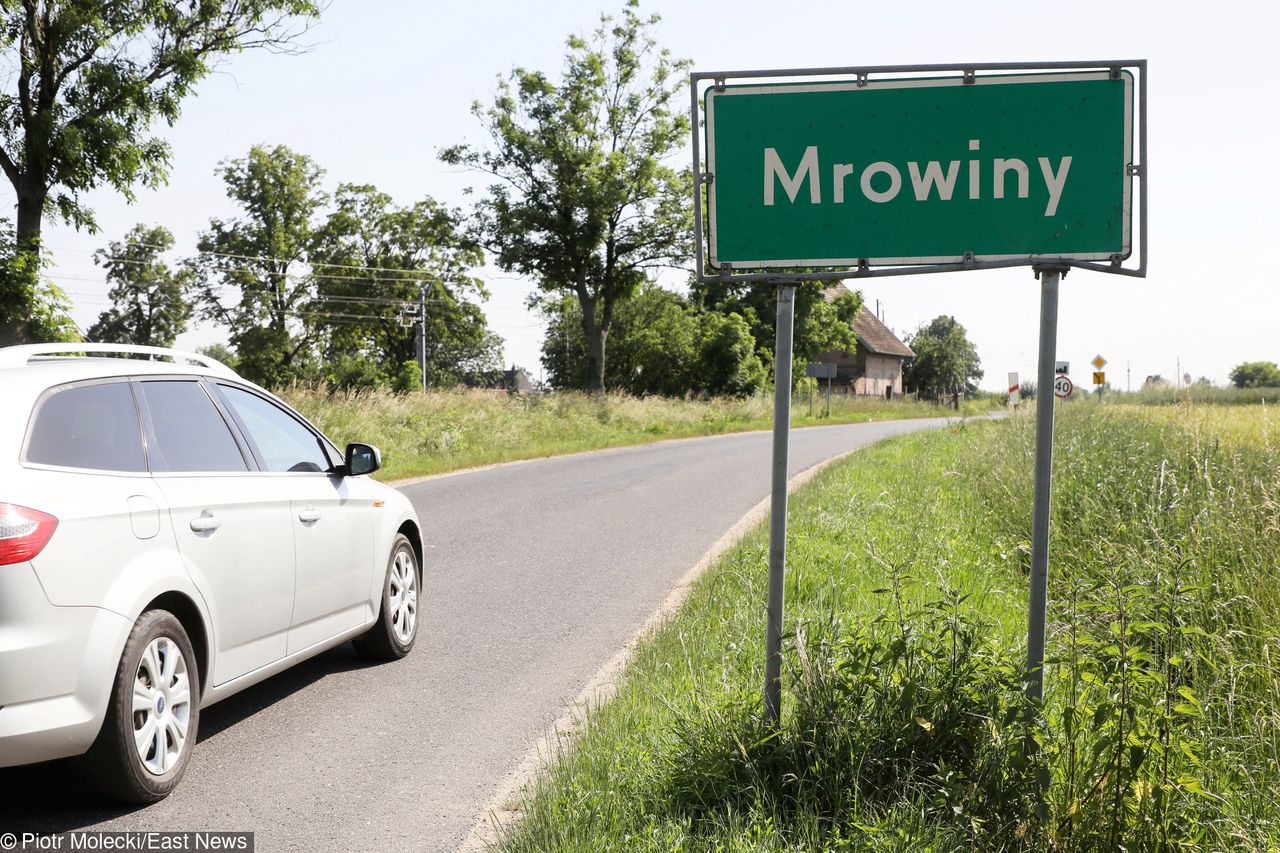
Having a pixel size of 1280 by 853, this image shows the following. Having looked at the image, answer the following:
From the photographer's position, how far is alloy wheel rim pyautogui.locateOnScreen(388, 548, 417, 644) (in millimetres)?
6469

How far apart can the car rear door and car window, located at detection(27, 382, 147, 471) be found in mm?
105

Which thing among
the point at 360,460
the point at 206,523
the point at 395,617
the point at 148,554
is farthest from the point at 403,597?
the point at 148,554

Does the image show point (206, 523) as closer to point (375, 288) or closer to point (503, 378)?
point (375, 288)

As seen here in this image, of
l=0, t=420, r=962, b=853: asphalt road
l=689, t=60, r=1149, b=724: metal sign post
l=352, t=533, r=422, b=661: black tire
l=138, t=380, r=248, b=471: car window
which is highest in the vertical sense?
l=689, t=60, r=1149, b=724: metal sign post

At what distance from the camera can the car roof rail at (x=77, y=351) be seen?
433 cm

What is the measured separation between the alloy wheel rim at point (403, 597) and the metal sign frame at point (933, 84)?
3.46 meters

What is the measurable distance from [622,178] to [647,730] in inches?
1442

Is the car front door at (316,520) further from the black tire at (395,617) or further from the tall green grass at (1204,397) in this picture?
the tall green grass at (1204,397)

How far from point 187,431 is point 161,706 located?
4.12 ft

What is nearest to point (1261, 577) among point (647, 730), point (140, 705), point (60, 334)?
point (647, 730)

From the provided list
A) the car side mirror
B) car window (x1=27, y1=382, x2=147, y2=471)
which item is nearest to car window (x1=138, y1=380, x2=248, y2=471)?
car window (x1=27, y1=382, x2=147, y2=471)

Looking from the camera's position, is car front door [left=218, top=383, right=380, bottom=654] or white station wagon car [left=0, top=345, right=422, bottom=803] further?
car front door [left=218, top=383, right=380, bottom=654]

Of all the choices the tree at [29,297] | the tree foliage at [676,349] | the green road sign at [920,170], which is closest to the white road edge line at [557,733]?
the green road sign at [920,170]

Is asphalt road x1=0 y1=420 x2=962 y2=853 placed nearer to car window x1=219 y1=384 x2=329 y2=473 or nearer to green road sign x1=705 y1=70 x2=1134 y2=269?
car window x1=219 y1=384 x2=329 y2=473
